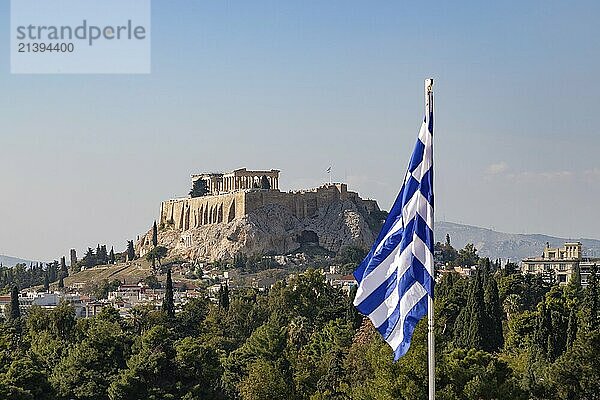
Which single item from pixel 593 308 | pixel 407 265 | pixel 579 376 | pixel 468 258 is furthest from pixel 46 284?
pixel 407 265

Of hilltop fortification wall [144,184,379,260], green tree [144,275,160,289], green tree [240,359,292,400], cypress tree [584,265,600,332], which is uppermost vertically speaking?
hilltop fortification wall [144,184,379,260]

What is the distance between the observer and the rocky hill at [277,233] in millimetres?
128750

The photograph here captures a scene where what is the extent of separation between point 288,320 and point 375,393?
32793mm

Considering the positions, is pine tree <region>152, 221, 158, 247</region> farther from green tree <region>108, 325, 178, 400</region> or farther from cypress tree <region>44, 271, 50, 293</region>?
green tree <region>108, 325, 178, 400</region>

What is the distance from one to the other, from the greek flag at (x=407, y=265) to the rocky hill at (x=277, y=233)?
382 feet

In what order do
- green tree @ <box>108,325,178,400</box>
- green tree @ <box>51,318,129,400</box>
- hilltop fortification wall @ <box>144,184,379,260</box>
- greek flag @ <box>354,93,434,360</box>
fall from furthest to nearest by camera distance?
hilltop fortification wall @ <box>144,184,379,260</box>
green tree @ <box>51,318,129,400</box>
green tree @ <box>108,325,178,400</box>
greek flag @ <box>354,93,434,360</box>

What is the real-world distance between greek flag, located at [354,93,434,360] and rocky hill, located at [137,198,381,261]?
382ft

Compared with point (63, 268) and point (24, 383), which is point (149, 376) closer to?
point (24, 383)

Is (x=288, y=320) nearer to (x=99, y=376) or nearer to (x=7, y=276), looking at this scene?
(x=99, y=376)

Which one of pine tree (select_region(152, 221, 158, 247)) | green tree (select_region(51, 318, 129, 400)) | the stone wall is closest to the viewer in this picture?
green tree (select_region(51, 318, 129, 400))

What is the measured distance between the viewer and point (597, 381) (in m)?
29.5

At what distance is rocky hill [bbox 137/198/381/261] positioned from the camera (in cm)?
12875

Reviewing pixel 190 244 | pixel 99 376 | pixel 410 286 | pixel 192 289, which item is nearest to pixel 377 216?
pixel 190 244

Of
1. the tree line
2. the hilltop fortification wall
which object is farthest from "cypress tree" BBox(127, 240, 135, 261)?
the tree line
